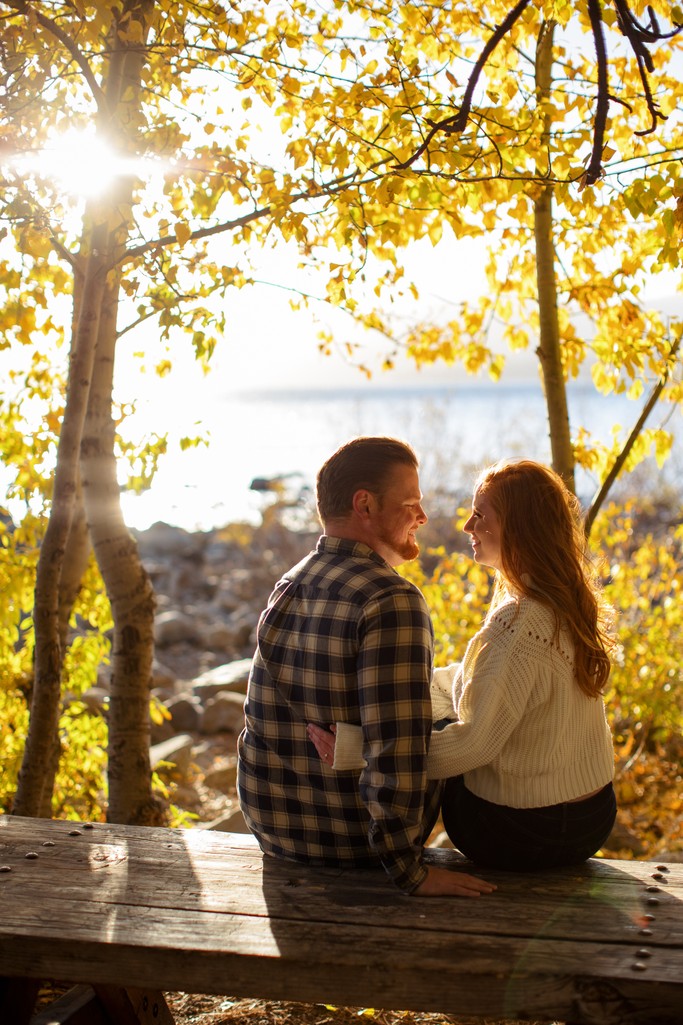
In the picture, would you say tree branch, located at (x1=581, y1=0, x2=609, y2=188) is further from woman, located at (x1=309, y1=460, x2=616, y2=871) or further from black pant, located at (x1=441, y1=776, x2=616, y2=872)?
black pant, located at (x1=441, y1=776, x2=616, y2=872)

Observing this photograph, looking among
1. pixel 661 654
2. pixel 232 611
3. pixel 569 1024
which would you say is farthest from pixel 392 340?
pixel 232 611

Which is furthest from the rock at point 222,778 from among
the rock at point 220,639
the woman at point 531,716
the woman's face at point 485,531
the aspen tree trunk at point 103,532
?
the woman's face at point 485,531

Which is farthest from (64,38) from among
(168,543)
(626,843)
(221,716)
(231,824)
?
(168,543)

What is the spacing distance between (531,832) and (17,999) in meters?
1.45

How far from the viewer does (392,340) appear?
493 centimetres

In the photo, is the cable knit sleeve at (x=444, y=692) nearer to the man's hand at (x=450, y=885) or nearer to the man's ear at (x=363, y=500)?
the man's hand at (x=450, y=885)

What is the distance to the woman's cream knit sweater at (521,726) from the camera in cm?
259

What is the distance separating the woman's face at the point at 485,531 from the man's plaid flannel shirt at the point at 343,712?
1.17ft

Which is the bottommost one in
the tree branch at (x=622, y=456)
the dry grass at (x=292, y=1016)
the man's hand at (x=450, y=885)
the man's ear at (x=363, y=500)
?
the dry grass at (x=292, y=1016)

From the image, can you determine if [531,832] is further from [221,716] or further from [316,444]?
[316,444]

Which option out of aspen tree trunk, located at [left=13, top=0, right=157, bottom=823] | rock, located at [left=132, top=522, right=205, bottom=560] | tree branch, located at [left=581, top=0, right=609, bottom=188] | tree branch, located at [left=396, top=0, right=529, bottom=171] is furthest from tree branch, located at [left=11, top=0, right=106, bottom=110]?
rock, located at [left=132, top=522, right=205, bottom=560]

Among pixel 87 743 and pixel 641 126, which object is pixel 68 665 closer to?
pixel 87 743

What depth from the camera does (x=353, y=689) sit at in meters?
2.59

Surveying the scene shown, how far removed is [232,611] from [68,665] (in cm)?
882
